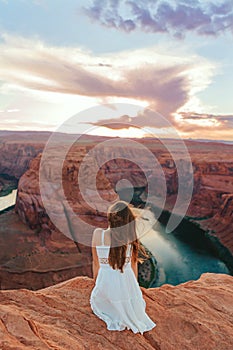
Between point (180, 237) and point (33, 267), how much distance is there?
1665 cm

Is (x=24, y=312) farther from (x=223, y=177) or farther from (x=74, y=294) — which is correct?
(x=223, y=177)

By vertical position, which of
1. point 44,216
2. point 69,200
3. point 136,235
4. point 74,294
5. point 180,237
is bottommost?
point 180,237

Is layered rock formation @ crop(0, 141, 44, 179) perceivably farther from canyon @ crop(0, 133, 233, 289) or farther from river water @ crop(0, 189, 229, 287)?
river water @ crop(0, 189, 229, 287)

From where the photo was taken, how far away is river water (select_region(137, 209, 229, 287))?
22.4 metres

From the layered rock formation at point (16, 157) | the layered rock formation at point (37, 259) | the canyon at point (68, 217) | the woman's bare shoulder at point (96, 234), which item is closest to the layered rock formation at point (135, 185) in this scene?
the canyon at point (68, 217)

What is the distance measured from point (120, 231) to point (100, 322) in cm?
129

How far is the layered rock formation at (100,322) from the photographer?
3.26 meters

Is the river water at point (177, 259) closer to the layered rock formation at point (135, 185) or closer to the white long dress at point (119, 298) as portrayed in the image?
the layered rock formation at point (135, 185)

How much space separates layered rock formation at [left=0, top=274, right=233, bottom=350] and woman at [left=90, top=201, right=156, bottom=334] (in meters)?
0.13

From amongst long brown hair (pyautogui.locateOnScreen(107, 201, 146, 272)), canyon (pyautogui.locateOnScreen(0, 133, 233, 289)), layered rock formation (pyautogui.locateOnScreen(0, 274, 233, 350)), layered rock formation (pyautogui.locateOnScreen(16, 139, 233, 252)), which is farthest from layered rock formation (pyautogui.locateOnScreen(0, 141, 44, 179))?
long brown hair (pyautogui.locateOnScreen(107, 201, 146, 272))

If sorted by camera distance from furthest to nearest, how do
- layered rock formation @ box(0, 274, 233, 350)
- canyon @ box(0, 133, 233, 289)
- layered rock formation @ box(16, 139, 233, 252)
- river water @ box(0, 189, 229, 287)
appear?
1. layered rock formation @ box(16, 139, 233, 252)
2. river water @ box(0, 189, 229, 287)
3. canyon @ box(0, 133, 233, 289)
4. layered rock formation @ box(0, 274, 233, 350)

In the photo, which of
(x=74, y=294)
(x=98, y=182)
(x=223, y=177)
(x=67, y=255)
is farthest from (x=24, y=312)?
(x=223, y=177)

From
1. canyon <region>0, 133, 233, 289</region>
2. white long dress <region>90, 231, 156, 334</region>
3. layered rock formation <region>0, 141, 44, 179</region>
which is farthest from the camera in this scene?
layered rock formation <region>0, 141, 44, 179</region>

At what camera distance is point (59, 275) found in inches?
796
